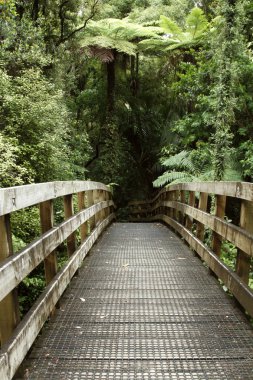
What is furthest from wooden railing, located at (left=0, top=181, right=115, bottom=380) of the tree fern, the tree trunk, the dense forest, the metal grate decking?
the tree fern

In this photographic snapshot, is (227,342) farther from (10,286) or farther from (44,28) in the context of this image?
→ (44,28)

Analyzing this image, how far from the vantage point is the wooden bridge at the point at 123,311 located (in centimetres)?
221

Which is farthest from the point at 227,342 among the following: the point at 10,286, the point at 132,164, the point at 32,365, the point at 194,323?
the point at 132,164

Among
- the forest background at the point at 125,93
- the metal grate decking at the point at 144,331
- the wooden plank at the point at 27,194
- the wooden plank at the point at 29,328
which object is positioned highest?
the forest background at the point at 125,93

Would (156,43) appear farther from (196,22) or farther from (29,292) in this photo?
(29,292)

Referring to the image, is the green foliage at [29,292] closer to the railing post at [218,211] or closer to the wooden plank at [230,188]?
the wooden plank at [230,188]

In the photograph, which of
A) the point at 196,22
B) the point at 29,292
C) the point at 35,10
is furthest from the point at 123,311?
the point at 196,22

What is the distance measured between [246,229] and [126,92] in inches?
549

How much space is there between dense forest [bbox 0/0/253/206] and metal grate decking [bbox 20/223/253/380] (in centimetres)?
341

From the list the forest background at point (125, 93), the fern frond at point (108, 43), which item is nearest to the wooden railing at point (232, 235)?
the forest background at point (125, 93)

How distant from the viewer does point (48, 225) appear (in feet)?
10.0

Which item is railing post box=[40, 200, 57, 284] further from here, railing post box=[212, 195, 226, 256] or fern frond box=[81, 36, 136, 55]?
fern frond box=[81, 36, 136, 55]

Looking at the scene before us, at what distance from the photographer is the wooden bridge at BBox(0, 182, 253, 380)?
2207 millimetres

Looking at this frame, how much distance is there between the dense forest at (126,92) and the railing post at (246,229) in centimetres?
436
